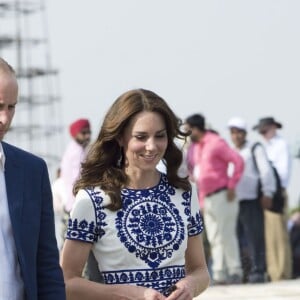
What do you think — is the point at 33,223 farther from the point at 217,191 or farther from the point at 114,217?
the point at 217,191

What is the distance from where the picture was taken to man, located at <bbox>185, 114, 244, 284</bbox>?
1434cm

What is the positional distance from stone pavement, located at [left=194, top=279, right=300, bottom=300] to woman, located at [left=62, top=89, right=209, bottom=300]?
7.56m

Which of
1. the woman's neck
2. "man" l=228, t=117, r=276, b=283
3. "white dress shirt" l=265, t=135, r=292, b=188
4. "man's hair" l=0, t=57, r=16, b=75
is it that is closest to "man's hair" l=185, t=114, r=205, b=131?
"man" l=228, t=117, r=276, b=283

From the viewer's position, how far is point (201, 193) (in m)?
14.6

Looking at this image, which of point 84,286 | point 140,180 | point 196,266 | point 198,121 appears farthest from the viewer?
point 198,121

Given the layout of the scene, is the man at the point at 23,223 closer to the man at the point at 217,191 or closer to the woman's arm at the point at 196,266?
the woman's arm at the point at 196,266

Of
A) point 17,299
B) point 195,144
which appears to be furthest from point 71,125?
point 17,299

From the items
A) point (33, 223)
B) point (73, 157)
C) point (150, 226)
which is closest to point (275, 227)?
point (73, 157)

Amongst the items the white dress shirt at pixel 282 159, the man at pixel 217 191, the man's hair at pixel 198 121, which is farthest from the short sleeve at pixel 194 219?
the white dress shirt at pixel 282 159

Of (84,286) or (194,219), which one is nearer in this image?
(84,286)

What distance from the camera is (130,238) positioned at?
580cm

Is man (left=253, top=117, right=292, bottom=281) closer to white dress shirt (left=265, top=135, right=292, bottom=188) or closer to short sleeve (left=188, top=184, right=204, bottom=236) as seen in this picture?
white dress shirt (left=265, top=135, right=292, bottom=188)

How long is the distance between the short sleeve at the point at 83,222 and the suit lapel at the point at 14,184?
59cm

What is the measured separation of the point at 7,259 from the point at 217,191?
9.55 metres
